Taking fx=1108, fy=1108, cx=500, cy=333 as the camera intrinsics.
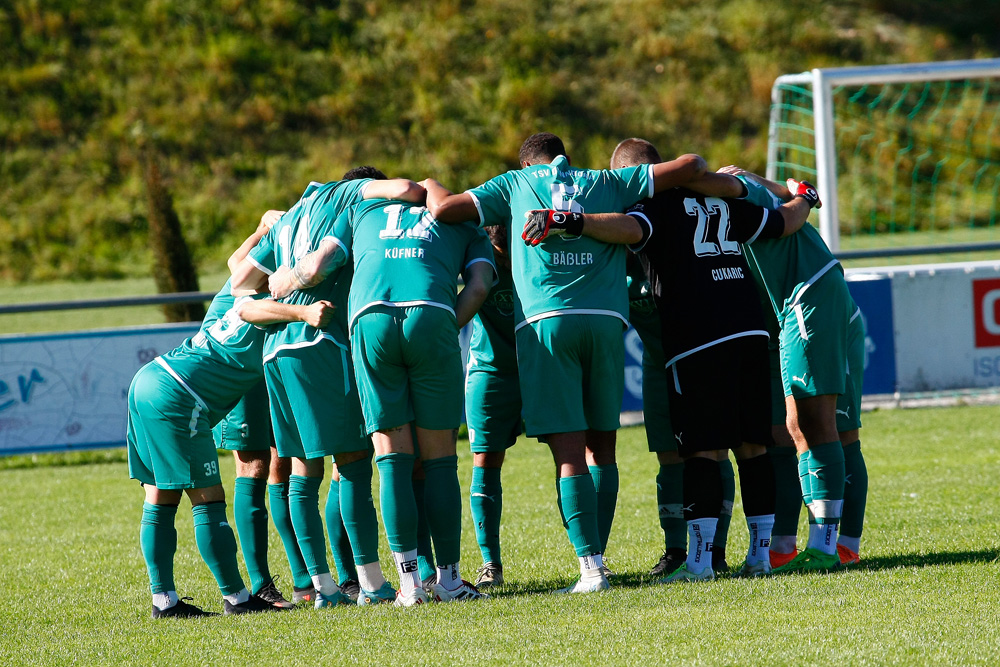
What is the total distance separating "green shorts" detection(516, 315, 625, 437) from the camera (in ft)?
16.3

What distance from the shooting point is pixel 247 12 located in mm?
30391

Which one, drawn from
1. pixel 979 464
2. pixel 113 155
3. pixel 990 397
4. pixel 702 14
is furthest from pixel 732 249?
pixel 702 14

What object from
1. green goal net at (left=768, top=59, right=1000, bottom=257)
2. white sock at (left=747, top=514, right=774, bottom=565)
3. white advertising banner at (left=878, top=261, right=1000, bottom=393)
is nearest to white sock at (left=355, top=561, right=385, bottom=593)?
white sock at (left=747, top=514, right=774, bottom=565)

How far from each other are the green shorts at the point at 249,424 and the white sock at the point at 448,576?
123 centimetres

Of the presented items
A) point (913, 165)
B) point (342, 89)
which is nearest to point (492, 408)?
point (913, 165)

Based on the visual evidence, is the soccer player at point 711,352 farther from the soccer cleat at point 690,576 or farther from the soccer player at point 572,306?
the soccer player at point 572,306

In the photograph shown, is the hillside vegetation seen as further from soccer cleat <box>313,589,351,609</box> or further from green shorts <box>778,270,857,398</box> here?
green shorts <box>778,270,857,398</box>

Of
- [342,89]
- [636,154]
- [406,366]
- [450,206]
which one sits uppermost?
[342,89]

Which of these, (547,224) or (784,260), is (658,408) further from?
(547,224)

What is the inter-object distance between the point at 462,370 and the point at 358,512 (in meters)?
0.82

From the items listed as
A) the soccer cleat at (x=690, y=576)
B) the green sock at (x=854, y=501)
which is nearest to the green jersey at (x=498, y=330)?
the soccer cleat at (x=690, y=576)

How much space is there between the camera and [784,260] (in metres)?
5.54

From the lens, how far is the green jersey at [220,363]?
16.8 ft

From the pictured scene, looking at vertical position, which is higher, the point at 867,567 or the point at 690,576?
the point at 690,576
